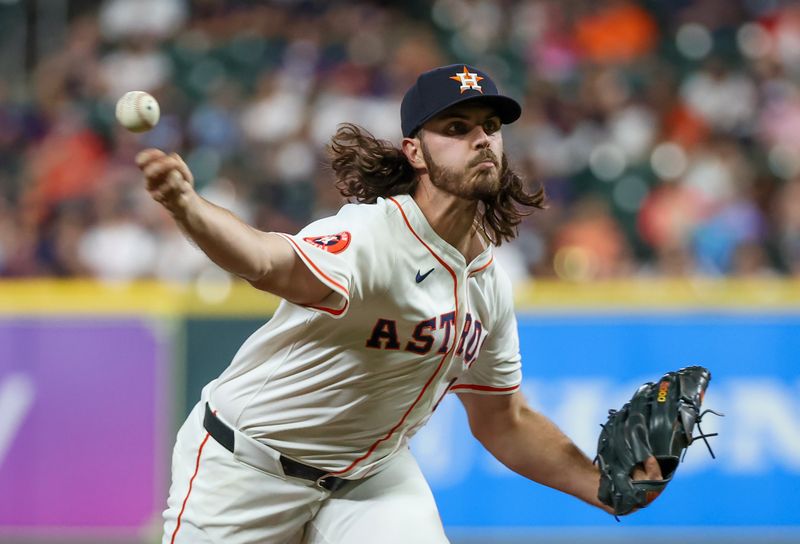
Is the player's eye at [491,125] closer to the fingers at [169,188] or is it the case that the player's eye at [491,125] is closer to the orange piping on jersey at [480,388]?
the orange piping on jersey at [480,388]

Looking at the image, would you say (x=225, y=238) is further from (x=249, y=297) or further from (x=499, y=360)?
(x=249, y=297)

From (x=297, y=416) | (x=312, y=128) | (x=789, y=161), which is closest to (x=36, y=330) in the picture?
(x=312, y=128)

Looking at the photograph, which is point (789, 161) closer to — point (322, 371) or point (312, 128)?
point (312, 128)

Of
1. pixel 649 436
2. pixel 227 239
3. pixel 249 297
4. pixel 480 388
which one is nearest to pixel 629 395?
pixel 249 297

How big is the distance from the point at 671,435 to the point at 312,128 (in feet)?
21.7

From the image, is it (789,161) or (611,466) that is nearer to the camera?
(611,466)

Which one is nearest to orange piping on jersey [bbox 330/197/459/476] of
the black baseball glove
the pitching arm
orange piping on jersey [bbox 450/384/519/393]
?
orange piping on jersey [bbox 450/384/519/393]

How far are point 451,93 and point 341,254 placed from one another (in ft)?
2.15

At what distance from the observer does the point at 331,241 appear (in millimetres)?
3369

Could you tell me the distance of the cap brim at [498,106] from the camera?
361 centimetres

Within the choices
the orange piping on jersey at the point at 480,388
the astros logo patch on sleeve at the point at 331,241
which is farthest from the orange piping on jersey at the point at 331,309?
the orange piping on jersey at the point at 480,388

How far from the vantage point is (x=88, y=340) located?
24.4ft

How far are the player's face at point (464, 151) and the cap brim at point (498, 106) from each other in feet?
0.07

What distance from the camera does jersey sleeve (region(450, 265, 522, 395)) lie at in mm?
4004
